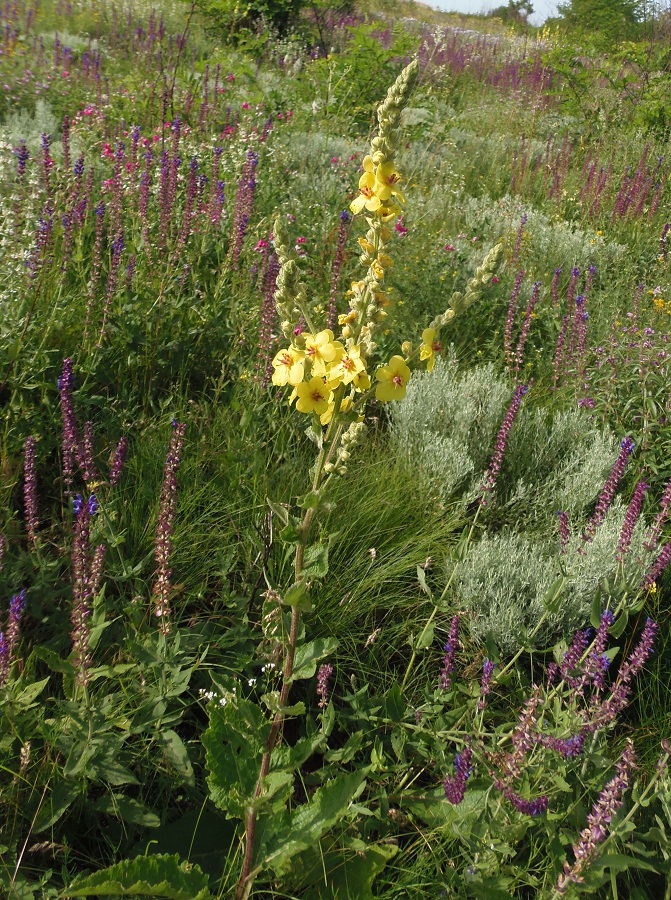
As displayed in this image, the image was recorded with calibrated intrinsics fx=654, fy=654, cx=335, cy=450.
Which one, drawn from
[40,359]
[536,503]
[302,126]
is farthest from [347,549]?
[302,126]

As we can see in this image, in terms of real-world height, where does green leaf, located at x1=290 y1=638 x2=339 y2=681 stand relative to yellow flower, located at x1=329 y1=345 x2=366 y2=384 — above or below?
below

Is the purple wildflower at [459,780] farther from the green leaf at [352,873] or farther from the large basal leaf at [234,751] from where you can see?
the large basal leaf at [234,751]

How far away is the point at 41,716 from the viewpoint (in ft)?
4.76

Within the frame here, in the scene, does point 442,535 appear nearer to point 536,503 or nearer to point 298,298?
point 536,503

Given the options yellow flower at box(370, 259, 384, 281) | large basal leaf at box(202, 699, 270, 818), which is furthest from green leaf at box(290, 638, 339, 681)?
yellow flower at box(370, 259, 384, 281)

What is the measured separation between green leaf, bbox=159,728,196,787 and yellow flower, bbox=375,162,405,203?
128 cm

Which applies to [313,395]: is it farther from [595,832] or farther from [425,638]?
[595,832]

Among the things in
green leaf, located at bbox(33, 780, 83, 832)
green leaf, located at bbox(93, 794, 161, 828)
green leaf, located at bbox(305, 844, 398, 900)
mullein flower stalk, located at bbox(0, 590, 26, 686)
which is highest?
mullein flower stalk, located at bbox(0, 590, 26, 686)

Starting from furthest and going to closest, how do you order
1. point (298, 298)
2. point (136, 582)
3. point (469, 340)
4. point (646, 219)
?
point (646, 219), point (469, 340), point (136, 582), point (298, 298)

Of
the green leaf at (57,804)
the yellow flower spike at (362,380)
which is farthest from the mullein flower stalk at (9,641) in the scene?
the yellow flower spike at (362,380)

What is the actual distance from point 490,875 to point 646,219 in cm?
567

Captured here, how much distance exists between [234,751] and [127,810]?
0.28 meters

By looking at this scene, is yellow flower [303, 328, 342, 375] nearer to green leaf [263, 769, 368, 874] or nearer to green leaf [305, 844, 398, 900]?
green leaf [263, 769, 368, 874]

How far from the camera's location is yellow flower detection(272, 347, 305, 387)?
4.36ft
